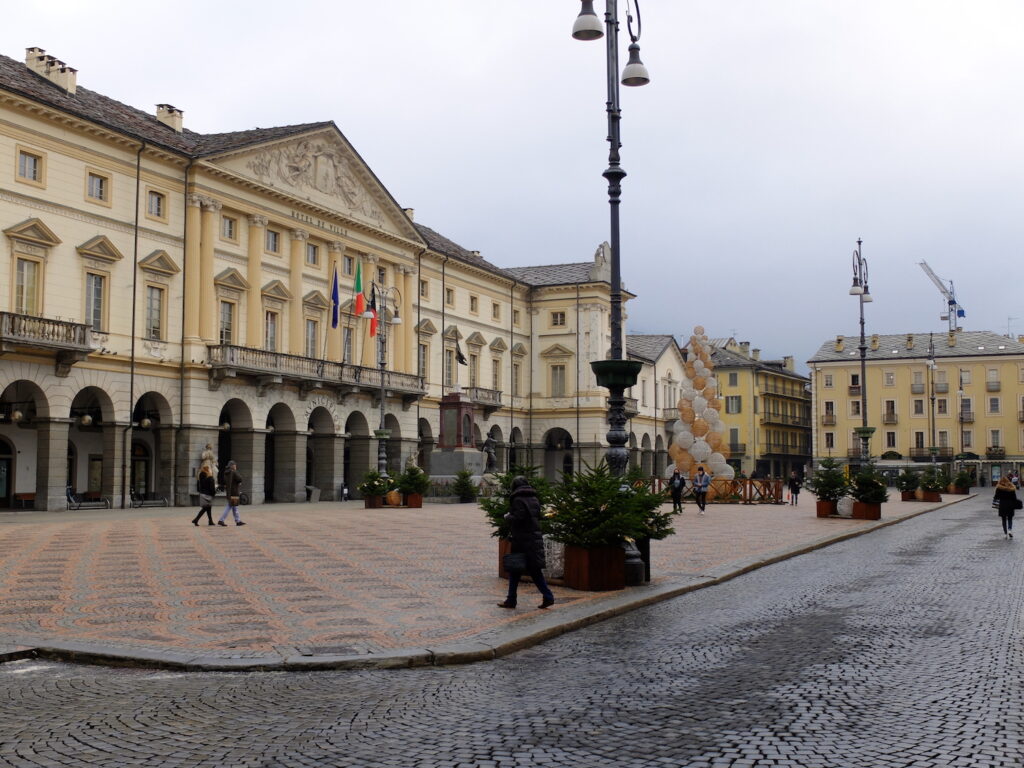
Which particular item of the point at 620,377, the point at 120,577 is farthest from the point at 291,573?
the point at 620,377

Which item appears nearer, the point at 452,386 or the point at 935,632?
the point at 935,632

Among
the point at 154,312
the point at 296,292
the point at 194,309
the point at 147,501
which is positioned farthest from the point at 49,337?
the point at 296,292

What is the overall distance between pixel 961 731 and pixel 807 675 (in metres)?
1.83

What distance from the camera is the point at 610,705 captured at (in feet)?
24.1

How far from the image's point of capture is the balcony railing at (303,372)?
140 ft

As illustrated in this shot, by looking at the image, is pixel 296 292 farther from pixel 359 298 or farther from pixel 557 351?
pixel 557 351

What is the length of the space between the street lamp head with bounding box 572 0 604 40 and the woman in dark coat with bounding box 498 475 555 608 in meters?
6.72

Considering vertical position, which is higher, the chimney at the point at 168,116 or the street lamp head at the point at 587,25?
the chimney at the point at 168,116

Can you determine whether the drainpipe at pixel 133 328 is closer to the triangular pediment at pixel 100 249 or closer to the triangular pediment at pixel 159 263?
the triangular pediment at pixel 159 263

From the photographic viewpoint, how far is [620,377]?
1451 cm

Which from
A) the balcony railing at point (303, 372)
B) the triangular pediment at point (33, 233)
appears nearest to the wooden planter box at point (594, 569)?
the triangular pediment at point (33, 233)

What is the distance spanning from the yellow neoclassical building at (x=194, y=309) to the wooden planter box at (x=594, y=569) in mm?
25983

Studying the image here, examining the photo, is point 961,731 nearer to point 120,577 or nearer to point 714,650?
point 714,650

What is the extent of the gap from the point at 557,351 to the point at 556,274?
20.3 ft
